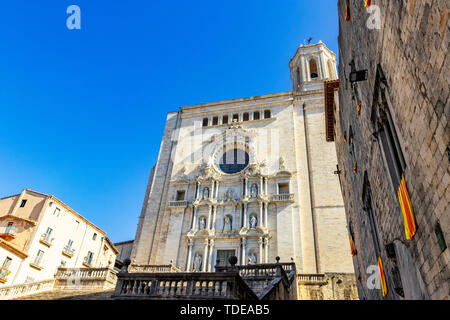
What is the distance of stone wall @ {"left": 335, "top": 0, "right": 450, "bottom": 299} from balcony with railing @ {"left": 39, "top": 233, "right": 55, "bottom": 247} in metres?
27.8

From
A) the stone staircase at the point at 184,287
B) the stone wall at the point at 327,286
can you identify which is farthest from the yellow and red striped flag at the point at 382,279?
the stone wall at the point at 327,286

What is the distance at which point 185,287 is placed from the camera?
9672 millimetres

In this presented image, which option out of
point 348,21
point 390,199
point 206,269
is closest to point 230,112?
point 206,269

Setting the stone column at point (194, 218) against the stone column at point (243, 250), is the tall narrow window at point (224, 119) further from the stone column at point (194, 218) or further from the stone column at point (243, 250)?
the stone column at point (243, 250)

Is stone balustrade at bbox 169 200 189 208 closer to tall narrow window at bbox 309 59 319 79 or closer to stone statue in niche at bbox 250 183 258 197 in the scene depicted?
stone statue in niche at bbox 250 183 258 197

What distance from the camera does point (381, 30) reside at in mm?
6648

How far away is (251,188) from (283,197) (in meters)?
3.52

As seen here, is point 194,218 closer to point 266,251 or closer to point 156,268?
point 156,268

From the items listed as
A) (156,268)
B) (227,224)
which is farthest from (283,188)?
(156,268)

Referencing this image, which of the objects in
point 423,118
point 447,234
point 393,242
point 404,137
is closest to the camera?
point 447,234

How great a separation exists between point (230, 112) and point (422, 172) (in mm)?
33838

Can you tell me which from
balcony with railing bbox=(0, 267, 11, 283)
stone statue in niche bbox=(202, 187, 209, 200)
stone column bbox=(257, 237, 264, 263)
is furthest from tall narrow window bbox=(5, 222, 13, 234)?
stone column bbox=(257, 237, 264, 263)
